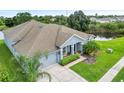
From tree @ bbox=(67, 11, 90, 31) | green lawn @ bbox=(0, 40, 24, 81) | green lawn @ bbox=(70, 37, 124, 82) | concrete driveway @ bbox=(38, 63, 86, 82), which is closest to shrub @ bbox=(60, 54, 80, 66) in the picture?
concrete driveway @ bbox=(38, 63, 86, 82)

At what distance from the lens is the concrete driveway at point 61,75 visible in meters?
10.9

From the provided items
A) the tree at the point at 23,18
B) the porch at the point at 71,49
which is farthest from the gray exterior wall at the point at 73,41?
the tree at the point at 23,18

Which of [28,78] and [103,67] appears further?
[103,67]

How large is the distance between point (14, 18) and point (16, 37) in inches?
250

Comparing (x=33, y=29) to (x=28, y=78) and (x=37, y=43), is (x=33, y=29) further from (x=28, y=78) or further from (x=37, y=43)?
(x=28, y=78)

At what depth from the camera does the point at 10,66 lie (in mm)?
13047

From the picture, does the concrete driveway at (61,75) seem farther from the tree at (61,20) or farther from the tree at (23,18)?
the tree at (61,20)

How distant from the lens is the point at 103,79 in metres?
11.0

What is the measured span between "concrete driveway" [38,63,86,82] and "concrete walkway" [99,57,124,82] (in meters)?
1.47

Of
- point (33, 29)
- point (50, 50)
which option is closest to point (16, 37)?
point (33, 29)

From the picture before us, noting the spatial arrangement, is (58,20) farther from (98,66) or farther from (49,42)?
(98,66)

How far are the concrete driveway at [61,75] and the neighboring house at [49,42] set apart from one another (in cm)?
75

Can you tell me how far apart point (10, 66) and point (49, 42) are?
3.72 metres
